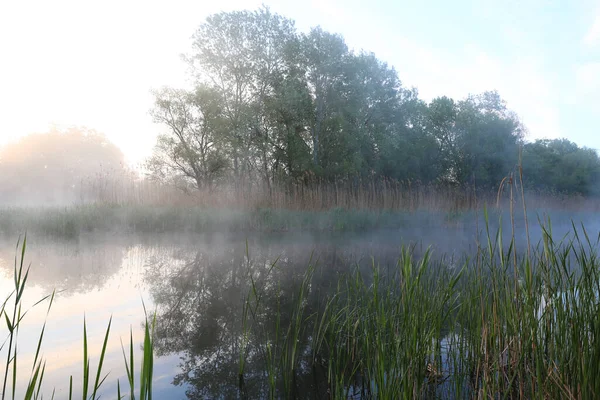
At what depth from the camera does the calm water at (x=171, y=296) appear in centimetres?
183

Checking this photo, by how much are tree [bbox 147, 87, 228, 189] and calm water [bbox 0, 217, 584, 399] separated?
8.33 metres

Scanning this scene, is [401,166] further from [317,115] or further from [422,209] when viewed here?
[422,209]

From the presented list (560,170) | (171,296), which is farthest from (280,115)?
(560,170)

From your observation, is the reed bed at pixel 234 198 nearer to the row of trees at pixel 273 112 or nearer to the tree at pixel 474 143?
the row of trees at pixel 273 112

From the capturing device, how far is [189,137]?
14438 mm

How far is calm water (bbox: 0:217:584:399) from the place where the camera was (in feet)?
6.01

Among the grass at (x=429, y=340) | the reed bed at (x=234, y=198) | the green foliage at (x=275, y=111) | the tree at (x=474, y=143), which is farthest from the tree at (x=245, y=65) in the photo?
the grass at (x=429, y=340)

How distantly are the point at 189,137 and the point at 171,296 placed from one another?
12.1 meters

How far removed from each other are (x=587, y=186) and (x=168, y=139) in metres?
20.6

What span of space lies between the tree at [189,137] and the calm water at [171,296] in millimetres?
8329

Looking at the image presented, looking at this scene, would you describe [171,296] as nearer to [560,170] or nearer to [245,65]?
[245,65]

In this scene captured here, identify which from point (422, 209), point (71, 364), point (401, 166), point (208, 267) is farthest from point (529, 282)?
point (401, 166)

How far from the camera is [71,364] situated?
73.5 inches

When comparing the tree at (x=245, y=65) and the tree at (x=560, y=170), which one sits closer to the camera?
the tree at (x=245, y=65)
